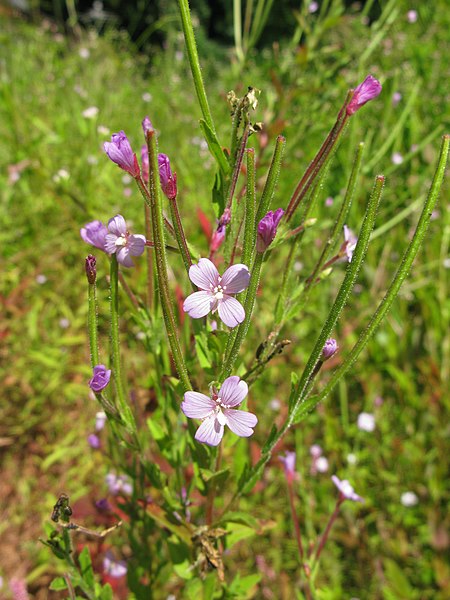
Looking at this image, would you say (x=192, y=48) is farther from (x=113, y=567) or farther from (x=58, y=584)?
(x=113, y=567)

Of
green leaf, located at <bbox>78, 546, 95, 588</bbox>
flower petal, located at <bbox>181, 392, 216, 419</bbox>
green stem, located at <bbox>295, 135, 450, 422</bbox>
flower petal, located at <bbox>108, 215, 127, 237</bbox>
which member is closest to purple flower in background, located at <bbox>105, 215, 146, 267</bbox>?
flower petal, located at <bbox>108, 215, 127, 237</bbox>

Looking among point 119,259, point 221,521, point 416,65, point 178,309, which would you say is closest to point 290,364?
point 178,309

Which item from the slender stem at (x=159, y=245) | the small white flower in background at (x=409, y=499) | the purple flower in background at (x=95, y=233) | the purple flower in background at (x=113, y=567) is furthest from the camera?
the small white flower in background at (x=409, y=499)

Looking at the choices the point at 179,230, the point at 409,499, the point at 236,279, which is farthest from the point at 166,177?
the point at 409,499

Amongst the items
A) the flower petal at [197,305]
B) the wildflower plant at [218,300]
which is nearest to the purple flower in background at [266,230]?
the wildflower plant at [218,300]

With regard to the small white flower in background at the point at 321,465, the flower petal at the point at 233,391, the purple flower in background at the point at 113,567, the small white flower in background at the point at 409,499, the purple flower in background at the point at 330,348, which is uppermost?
the purple flower in background at the point at 330,348

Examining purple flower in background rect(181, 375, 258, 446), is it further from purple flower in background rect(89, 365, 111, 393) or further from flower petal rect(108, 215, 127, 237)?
flower petal rect(108, 215, 127, 237)

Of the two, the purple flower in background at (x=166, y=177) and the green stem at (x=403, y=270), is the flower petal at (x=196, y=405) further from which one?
the purple flower in background at (x=166, y=177)
